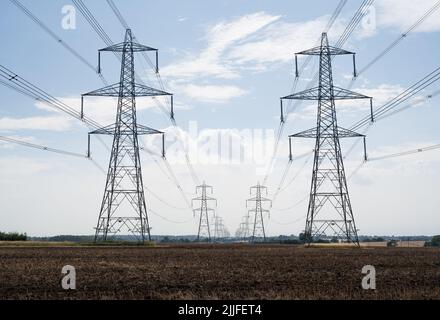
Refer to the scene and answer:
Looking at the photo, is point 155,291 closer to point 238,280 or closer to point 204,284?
point 204,284

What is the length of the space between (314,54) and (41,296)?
52242mm

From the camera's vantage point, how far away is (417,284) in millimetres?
23859

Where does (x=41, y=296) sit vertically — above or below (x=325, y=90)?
below
